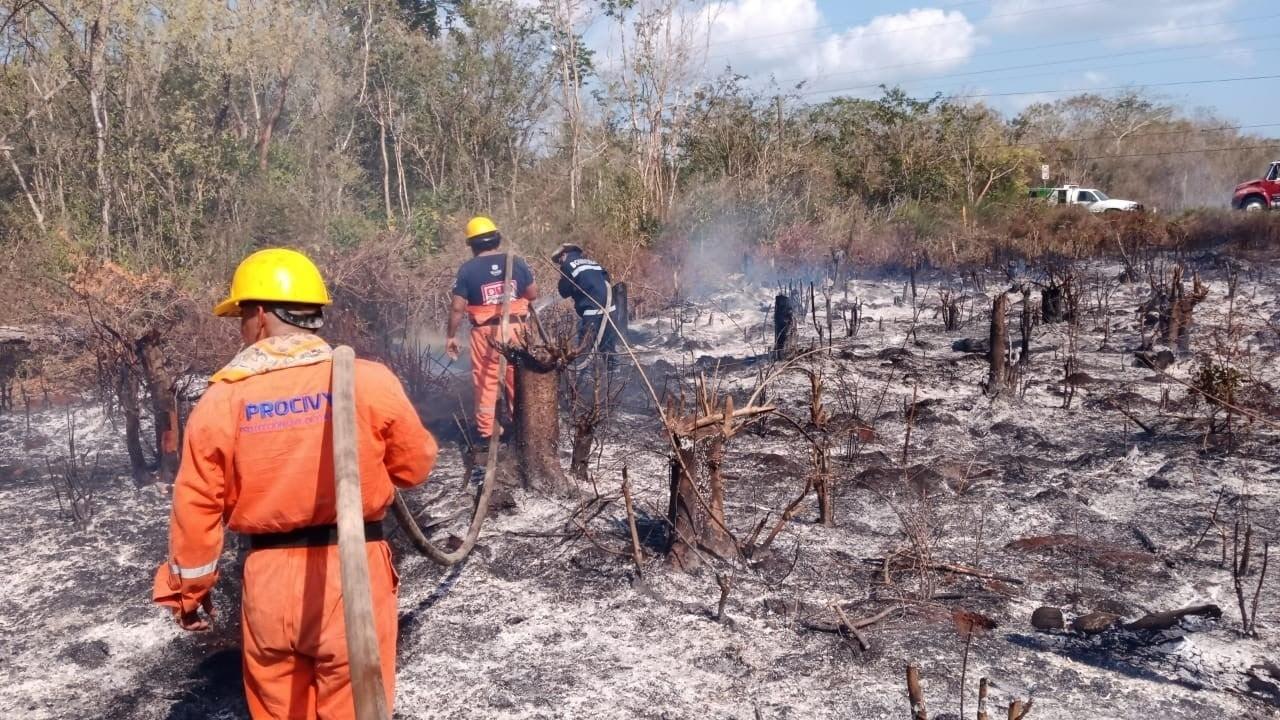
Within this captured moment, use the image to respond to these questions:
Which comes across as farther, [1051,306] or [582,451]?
[1051,306]

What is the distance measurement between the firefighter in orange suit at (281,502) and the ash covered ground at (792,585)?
1.07 m

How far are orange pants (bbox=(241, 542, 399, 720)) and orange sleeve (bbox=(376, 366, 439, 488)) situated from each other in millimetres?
232

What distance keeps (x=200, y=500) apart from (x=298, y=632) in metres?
0.45

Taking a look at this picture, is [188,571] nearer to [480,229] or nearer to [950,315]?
[480,229]

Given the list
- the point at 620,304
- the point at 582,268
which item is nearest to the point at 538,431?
the point at 582,268

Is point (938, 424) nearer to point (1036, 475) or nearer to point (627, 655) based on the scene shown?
point (1036, 475)

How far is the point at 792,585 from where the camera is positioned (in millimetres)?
4484

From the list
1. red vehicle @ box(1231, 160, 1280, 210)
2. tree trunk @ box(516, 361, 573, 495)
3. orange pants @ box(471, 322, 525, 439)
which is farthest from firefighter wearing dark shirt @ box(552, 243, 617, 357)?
red vehicle @ box(1231, 160, 1280, 210)

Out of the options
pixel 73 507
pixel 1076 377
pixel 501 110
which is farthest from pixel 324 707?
pixel 501 110

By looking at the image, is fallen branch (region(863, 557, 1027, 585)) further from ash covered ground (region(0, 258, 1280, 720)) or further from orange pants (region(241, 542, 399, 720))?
orange pants (region(241, 542, 399, 720))

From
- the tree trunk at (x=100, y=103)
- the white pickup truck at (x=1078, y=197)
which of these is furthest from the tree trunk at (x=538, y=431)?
the white pickup truck at (x=1078, y=197)

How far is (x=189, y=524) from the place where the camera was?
98.7 inches

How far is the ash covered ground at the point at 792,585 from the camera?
3.59 meters

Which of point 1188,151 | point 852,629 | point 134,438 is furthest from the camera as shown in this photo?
point 1188,151
